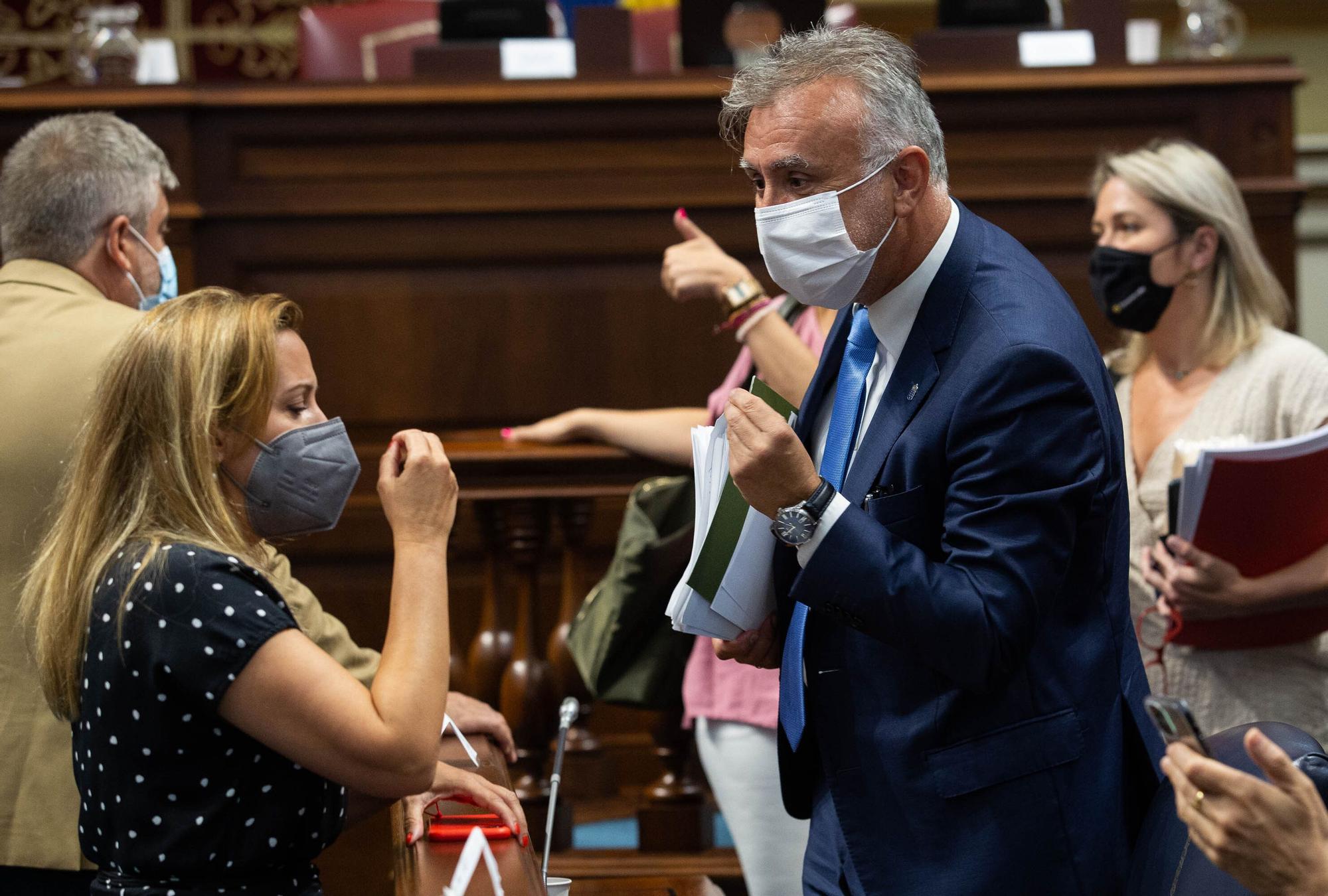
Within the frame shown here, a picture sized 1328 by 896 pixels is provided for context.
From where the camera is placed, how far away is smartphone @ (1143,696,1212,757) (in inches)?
48.4

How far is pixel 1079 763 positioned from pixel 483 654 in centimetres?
155

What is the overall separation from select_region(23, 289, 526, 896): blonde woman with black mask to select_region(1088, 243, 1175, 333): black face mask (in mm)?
1666

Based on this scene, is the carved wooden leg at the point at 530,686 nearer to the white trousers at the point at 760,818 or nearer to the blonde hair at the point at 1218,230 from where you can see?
the white trousers at the point at 760,818

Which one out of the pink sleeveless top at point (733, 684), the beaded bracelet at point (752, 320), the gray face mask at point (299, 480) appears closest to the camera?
the gray face mask at point (299, 480)

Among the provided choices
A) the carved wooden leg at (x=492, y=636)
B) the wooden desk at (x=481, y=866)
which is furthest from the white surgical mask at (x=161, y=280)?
the wooden desk at (x=481, y=866)

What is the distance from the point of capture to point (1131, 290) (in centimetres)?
285

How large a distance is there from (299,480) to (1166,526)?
5.46 feet

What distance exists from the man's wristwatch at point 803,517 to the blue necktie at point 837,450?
0.62 ft

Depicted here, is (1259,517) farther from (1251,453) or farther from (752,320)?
(752,320)

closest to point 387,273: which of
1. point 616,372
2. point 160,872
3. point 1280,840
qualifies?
point 616,372

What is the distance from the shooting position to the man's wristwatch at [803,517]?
57.9 inches

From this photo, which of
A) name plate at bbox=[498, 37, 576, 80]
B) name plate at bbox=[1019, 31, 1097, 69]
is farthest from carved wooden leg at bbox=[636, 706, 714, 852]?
name plate at bbox=[1019, 31, 1097, 69]

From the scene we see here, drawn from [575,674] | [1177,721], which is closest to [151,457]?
[1177,721]

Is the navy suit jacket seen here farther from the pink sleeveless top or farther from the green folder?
the pink sleeveless top
